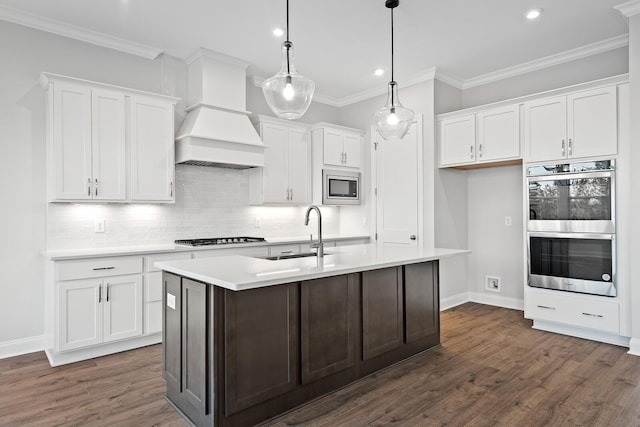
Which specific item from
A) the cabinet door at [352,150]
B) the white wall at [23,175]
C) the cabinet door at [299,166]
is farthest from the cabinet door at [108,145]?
the cabinet door at [352,150]

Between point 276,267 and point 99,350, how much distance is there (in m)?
2.12

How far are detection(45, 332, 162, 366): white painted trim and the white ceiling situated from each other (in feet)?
9.59

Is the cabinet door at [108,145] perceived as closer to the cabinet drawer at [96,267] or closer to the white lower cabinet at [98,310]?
the cabinet drawer at [96,267]

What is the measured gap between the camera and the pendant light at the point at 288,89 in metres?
2.61

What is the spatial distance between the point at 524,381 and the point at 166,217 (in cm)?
373

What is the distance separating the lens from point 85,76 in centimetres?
385

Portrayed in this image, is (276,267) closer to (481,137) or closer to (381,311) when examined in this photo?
(381,311)

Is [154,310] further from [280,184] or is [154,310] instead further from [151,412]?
[280,184]

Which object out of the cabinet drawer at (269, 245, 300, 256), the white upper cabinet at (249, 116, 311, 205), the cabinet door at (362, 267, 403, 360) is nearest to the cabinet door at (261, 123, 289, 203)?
the white upper cabinet at (249, 116, 311, 205)

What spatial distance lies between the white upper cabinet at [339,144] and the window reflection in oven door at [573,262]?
8.43ft

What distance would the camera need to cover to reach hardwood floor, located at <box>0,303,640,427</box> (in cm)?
238

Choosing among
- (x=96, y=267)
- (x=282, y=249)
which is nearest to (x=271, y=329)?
(x=96, y=267)

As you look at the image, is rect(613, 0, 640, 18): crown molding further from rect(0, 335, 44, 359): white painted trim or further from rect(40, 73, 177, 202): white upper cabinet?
rect(0, 335, 44, 359): white painted trim

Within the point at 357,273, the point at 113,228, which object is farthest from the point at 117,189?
the point at 357,273
